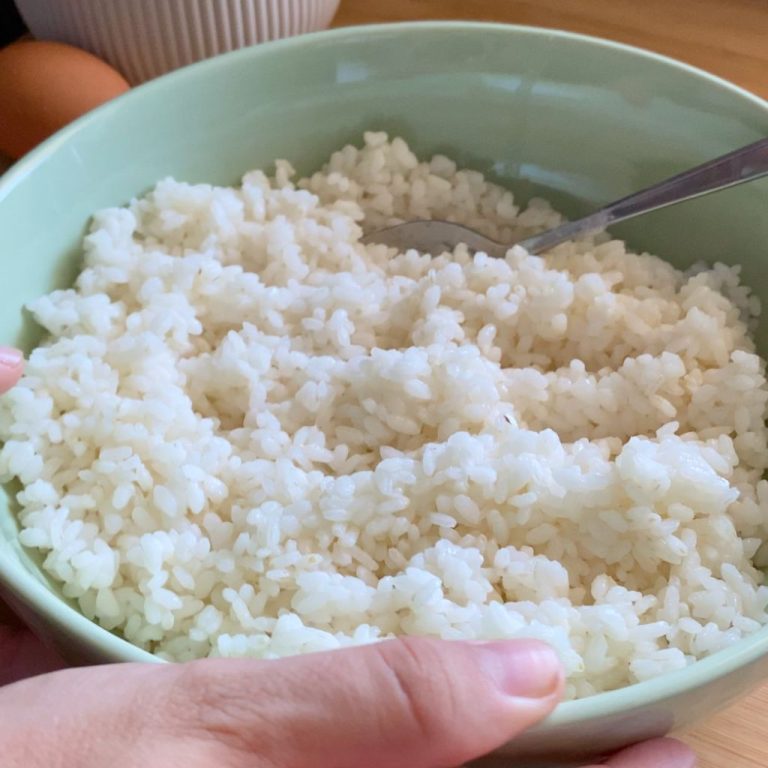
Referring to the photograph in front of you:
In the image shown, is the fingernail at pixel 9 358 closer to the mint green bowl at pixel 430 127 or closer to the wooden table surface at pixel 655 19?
the mint green bowl at pixel 430 127

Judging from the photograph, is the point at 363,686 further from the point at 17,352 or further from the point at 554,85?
the point at 554,85

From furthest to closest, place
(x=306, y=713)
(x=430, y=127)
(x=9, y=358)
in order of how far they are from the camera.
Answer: (x=430, y=127) → (x=9, y=358) → (x=306, y=713)

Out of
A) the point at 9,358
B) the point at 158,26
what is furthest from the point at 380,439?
the point at 158,26

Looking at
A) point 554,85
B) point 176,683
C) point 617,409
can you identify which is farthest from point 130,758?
point 554,85

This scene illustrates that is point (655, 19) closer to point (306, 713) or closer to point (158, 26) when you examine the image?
point (158, 26)

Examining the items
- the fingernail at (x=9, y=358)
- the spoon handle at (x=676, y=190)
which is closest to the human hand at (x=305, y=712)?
the fingernail at (x=9, y=358)

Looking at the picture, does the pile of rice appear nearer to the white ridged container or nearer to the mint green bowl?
the mint green bowl

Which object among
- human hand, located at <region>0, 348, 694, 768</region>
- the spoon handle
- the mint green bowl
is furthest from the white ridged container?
human hand, located at <region>0, 348, 694, 768</region>
